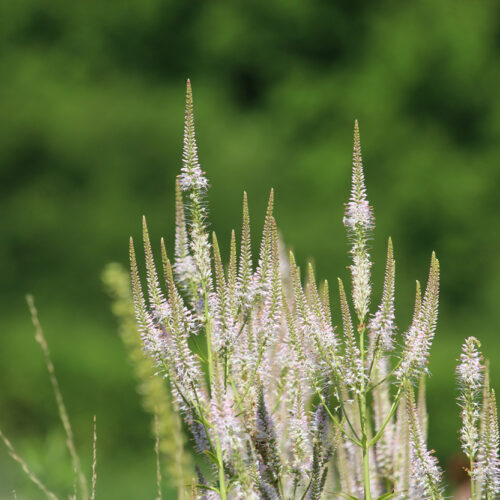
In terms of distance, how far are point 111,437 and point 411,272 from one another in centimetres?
374

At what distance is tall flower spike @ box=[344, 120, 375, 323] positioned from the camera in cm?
209

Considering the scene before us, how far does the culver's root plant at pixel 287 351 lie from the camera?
6.43 feet

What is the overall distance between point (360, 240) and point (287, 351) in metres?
0.39

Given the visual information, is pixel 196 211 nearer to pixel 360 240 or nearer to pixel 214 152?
pixel 360 240

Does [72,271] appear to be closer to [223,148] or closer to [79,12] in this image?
[223,148]

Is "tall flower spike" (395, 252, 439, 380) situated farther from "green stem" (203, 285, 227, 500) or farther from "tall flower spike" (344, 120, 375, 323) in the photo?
"green stem" (203, 285, 227, 500)

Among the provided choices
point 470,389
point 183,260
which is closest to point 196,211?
point 183,260

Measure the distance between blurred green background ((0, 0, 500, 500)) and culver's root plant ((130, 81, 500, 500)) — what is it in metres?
6.56

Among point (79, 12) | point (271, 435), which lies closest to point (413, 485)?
point (271, 435)

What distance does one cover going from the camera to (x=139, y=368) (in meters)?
2.02

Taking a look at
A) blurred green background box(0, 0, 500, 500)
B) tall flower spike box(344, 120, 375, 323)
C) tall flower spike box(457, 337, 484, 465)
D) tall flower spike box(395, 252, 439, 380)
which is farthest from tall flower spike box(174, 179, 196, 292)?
blurred green background box(0, 0, 500, 500)

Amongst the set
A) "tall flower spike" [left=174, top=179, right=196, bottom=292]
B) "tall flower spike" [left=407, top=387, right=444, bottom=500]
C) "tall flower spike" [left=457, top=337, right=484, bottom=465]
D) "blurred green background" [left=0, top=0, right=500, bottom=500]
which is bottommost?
"tall flower spike" [left=407, top=387, right=444, bottom=500]

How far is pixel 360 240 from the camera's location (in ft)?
Result: 6.96

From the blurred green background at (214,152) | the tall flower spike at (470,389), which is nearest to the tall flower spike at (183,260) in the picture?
the tall flower spike at (470,389)
